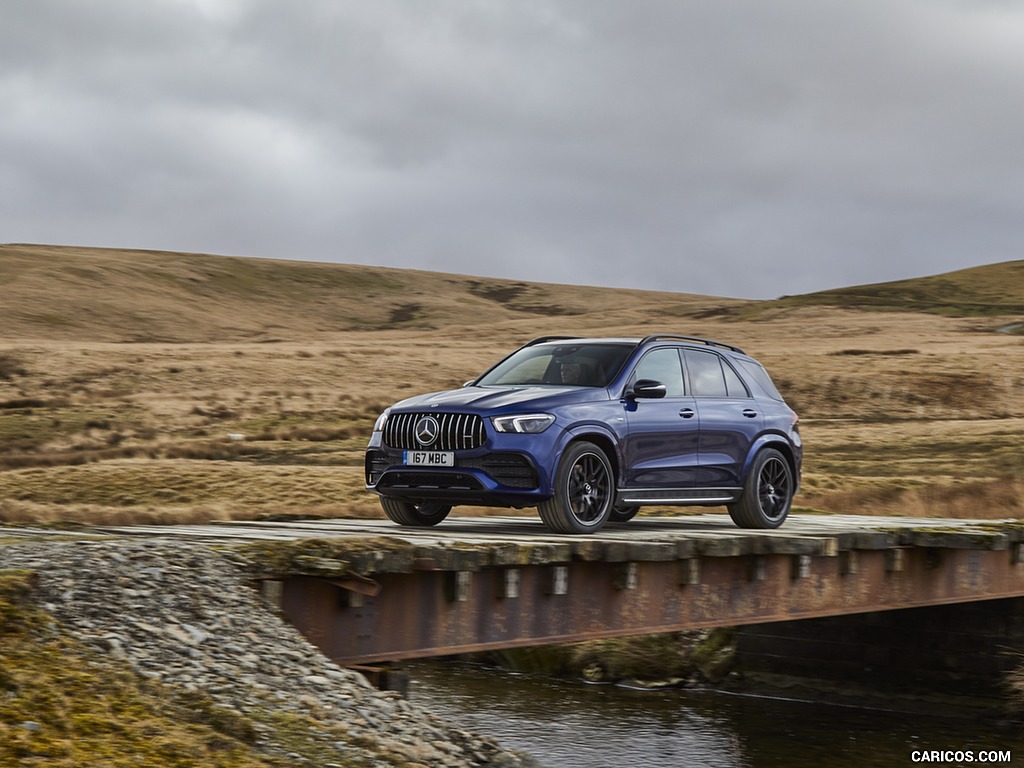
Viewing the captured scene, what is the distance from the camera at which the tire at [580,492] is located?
38.3ft

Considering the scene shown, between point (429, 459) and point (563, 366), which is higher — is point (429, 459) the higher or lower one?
the lower one

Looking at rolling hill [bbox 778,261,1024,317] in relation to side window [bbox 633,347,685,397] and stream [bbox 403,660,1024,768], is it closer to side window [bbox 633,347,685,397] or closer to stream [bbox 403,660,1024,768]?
stream [bbox 403,660,1024,768]

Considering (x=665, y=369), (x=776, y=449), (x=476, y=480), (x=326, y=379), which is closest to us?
(x=476, y=480)

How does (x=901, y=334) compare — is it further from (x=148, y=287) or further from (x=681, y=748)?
(x=681, y=748)

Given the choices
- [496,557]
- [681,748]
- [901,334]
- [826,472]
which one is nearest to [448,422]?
[496,557]

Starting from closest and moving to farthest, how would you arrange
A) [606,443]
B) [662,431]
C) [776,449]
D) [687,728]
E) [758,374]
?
[606,443], [662,431], [776,449], [758,374], [687,728]

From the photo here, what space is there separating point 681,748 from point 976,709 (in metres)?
5.10

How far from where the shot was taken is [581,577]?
37.1 feet

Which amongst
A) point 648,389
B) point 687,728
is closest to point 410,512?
point 648,389

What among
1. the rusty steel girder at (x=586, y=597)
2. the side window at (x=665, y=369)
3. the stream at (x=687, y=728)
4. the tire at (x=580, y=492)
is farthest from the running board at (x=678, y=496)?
the stream at (x=687, y=728)

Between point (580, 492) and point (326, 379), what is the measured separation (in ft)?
135

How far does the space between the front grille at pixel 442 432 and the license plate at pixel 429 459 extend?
43 millimetres

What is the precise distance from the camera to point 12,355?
177 ft

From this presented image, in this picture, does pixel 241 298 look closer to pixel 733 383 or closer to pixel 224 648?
pixel 733 383
